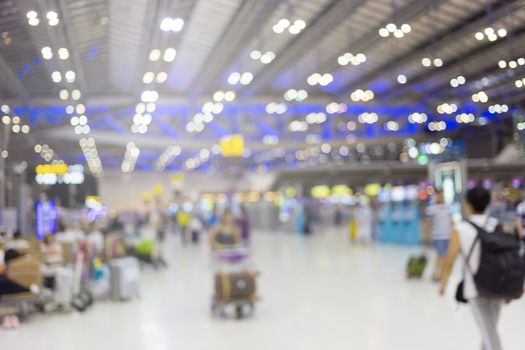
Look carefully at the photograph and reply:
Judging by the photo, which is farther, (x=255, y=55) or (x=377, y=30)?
(x=255, y=55)

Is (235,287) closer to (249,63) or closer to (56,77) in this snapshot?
(56,77)

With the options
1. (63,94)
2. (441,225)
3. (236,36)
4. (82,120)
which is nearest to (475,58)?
(441,225)

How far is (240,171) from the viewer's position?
1573 cm

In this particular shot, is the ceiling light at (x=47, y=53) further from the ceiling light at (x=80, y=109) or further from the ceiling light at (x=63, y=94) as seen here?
the ceiling light at (x=80, y=109)

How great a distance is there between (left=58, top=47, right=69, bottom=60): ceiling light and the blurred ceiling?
0.05 metres

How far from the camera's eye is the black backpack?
428 cm

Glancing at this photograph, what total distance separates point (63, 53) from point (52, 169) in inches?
256

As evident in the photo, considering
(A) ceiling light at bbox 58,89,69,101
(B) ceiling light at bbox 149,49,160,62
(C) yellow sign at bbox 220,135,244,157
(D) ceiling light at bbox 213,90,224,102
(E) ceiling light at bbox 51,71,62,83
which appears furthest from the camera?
(D) ceiling light at bbox 213,90,224,102

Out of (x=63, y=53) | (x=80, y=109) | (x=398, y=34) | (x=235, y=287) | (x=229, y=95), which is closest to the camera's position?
(x=235, y=287)

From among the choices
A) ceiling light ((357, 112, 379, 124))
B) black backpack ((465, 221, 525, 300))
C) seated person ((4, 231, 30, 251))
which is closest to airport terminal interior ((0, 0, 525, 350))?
black backpack ((465, 221, 525, 300))

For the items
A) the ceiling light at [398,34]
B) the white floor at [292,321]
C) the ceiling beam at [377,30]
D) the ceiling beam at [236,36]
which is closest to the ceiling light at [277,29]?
the ceiling beam at [236,36]

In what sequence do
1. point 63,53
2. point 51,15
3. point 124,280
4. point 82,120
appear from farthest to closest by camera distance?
point 82,120, point 124,280, point 63,53, point 51,15

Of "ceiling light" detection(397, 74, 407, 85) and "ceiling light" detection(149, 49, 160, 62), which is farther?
"ceiling light" detection(149, 49, 160, 62)

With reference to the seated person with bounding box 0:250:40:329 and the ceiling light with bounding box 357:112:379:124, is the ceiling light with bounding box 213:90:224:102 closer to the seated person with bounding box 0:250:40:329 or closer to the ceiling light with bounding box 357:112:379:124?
the ceiling light with bounding box 357:112:379:124
